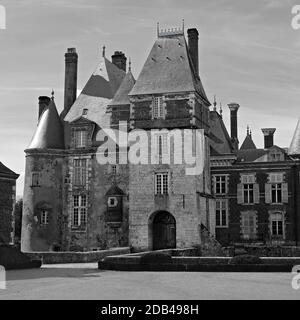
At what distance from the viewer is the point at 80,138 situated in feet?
127

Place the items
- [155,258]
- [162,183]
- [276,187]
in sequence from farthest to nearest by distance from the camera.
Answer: [276,187]
[162,183]
[155,258]

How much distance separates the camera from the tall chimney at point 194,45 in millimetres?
39156

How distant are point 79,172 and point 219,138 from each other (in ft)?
39.1

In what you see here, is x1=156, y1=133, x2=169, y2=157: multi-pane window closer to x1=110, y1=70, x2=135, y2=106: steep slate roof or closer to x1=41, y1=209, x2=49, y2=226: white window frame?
x1=110, y1=70, x2=135, y2=106: steep slate roof

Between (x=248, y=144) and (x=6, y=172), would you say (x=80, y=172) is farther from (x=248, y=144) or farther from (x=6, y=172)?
(x=248, y=144)

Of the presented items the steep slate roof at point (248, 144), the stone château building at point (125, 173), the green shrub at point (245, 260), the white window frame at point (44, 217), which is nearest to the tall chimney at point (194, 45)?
the stone château building at point (125, 173)

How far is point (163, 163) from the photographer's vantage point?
3516 cm

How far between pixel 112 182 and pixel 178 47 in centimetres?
1053

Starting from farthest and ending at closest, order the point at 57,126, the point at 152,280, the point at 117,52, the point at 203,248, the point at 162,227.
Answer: the point at 117,52, the point at 57,126, the point at 162,227, the point at 203,248, the point at 152,280

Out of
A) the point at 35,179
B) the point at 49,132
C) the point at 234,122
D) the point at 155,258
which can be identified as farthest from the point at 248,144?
the point at 155,258

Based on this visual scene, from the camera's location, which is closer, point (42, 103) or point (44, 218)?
point (44, 218)

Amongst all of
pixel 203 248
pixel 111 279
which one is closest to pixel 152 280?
pixel 111 279

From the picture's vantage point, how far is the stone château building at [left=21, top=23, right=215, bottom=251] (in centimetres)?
3494

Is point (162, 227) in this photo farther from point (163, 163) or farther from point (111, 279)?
point (111, 279)
